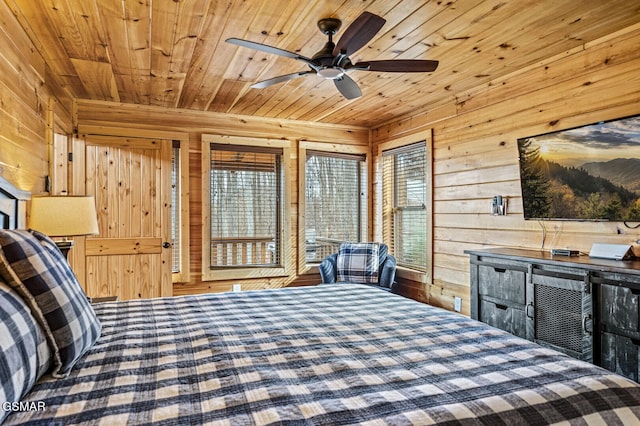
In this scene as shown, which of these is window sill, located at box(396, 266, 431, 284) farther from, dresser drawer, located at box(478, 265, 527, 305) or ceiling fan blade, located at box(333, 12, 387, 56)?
ceiling fan blade, located at box(333, 12, 387, 56)

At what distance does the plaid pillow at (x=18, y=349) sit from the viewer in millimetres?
1009

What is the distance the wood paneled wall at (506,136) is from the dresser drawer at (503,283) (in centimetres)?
50

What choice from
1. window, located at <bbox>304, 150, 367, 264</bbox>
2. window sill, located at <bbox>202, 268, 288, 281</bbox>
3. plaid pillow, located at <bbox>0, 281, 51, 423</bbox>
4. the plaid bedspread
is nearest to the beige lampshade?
the plaid bedspread

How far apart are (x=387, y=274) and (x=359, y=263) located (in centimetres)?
34

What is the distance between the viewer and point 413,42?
2.85 m

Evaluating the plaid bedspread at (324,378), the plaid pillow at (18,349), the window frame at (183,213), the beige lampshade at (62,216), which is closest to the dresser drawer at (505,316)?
the plaid bedspread at (324,378)

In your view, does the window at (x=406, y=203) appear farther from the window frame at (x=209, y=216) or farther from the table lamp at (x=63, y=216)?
the table lamp at (x=63, y=216)

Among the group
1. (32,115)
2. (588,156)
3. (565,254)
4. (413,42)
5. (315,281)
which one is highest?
(413,42)

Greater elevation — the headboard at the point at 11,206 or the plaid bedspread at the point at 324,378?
the headboard at the point at 11,206

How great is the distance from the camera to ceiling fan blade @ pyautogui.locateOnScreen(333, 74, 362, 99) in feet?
9.24

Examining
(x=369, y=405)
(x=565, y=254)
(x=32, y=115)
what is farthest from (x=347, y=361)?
(x=32, y=115)

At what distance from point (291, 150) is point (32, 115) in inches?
112

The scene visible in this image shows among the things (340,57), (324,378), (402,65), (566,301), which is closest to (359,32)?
(340,57)

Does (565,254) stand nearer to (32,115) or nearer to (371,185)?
(371,185)
